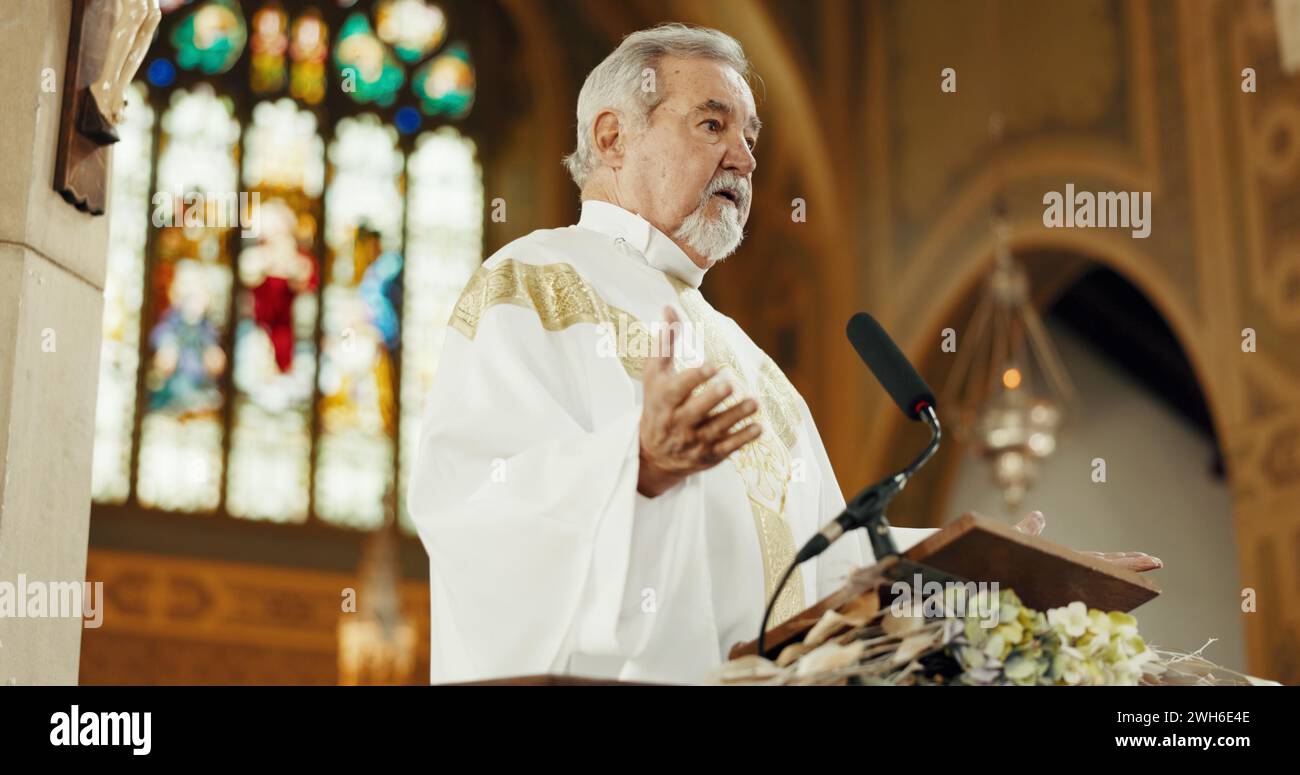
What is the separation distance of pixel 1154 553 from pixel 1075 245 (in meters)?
1.98

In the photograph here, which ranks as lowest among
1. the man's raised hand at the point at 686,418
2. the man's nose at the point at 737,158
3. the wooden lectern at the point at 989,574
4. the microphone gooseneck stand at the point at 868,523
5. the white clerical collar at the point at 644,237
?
the wooden lectern at the point at 989,574

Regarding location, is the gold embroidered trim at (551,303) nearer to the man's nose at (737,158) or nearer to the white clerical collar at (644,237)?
the white clerical collar at (644,237)

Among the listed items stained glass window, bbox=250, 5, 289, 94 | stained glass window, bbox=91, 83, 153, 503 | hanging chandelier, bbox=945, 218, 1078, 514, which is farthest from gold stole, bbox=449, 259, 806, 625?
stained glass window, bbox=250, 5, 289, 94

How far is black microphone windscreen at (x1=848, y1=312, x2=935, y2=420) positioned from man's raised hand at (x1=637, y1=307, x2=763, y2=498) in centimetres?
20

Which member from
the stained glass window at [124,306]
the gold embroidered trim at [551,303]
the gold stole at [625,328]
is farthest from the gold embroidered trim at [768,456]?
the stained glass window at [124,306]

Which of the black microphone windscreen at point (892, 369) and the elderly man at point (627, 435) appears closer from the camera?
the black microphone windscreen at point (892, 369)

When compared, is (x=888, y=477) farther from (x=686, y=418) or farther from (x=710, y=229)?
(x=710, y=229)

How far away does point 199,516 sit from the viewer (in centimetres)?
1221

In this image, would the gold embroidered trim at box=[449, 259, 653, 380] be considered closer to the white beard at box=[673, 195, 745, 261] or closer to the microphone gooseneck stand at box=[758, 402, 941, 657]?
the white beard at box=[673, 195, 745, 261]

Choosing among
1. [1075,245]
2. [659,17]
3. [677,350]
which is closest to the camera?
[677,350]

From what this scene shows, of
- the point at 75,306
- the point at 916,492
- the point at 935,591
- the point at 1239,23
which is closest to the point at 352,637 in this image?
the point at 916,492

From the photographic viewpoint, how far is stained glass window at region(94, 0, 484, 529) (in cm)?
1245

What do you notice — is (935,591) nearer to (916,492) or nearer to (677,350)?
(677,350)

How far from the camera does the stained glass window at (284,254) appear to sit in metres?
12.4
